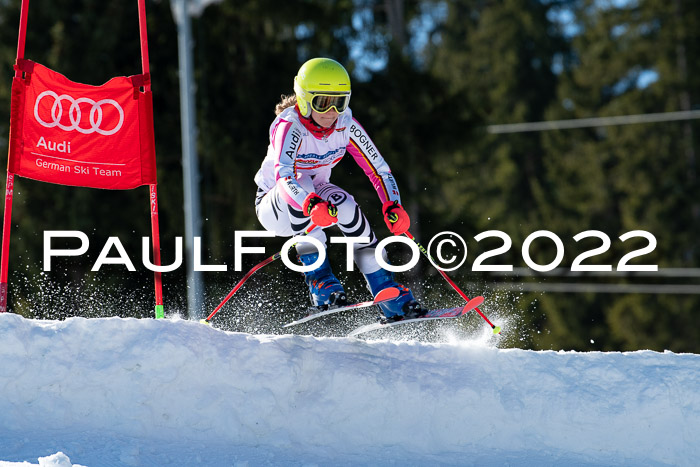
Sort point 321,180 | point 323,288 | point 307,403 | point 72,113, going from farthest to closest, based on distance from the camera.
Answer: point 72,113
point 321,180
point 323,288
point 307,403

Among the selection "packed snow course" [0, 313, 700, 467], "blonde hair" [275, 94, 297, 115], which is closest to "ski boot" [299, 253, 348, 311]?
"packed snow course" [0, 313, 700, 467]

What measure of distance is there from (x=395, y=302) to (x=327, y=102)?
145 centimetres

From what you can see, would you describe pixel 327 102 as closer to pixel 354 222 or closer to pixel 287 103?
pixel 287 103

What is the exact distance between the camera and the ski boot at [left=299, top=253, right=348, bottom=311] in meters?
5.99

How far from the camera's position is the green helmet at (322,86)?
561 centimetres

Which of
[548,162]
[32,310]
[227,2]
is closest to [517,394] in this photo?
[32,310]

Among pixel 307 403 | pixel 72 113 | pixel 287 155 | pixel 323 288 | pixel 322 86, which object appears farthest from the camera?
Result: pixel 72 113

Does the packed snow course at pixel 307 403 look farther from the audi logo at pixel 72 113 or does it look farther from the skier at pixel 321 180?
the audi logo at pixel 72 113

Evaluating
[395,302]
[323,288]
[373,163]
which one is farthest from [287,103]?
[395,302]

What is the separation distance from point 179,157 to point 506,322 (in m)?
12.0

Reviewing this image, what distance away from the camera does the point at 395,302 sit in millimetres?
6082

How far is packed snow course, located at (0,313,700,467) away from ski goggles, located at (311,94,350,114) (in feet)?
5.01

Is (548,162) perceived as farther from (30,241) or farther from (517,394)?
(517,394)

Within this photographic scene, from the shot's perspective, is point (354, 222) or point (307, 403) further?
point (354, 222)
